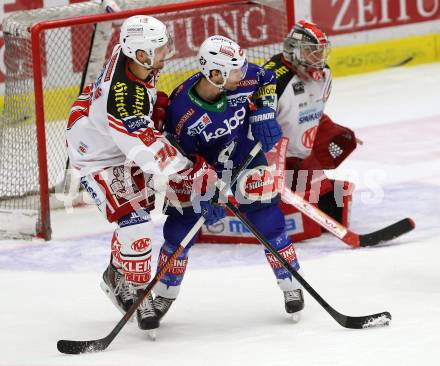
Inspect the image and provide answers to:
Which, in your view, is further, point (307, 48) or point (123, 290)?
point (307, 48)

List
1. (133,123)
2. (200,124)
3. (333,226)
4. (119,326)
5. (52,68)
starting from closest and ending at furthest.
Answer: (133,123), (119,326), (200,124), (333,226), (52,68)

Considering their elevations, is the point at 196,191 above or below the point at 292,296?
above

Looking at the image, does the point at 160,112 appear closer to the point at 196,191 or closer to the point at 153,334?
the point at 196,191

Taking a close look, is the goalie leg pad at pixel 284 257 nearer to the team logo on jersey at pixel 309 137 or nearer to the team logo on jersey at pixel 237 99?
the team logo on jersey at pixel 237 99

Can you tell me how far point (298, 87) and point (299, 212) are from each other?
624 mm

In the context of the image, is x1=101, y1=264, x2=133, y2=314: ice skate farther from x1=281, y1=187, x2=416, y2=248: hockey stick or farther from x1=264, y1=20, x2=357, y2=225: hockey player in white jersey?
x1=264, y1=20, x2=357, y2=225: hockey player in white jersey

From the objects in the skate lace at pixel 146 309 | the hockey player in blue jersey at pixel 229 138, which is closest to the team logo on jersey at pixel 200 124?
the hockey player in blue jersey at pixel 229 138

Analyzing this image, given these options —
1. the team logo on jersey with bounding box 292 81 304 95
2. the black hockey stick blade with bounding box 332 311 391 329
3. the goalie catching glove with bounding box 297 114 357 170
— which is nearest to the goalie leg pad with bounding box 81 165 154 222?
the black hockey stick blade with bounding box 332 311 391 329

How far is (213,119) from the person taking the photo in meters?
4.66

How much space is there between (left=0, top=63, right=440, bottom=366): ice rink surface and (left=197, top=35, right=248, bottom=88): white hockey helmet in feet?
3.28

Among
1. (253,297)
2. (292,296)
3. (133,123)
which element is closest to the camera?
(133,123)

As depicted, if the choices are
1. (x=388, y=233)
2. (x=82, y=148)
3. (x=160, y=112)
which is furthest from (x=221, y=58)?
(x=388, y=233)

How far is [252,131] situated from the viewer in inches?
188

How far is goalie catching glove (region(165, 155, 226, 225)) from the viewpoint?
456cm
